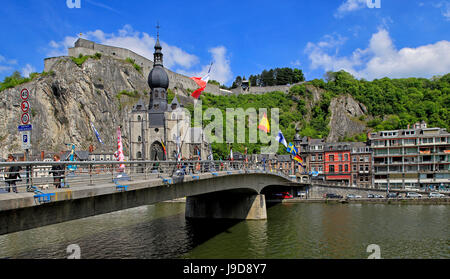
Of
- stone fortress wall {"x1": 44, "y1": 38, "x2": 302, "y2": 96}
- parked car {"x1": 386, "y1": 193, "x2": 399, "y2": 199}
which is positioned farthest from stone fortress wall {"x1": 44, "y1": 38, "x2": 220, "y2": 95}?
parked car {"x1": 386, "y1": 193, "x2": 399, "y2": 199}

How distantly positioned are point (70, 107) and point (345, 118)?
277 ft

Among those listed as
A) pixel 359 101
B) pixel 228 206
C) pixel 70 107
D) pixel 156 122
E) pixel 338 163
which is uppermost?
pixel 359 101

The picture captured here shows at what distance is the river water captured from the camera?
24531mm

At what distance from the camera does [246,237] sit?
98.9 ft

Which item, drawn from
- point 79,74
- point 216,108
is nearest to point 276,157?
point 216,108

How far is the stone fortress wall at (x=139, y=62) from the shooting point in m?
110

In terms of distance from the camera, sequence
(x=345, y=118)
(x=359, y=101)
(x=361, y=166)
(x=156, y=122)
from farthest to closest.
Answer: (x=359, y=101), (x=345, y=118), (x=156, y=122), (x=361, y=166)

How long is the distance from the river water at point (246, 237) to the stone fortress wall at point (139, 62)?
83294 mm

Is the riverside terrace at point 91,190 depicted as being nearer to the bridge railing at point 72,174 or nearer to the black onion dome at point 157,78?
the bridge railing at point 72,174

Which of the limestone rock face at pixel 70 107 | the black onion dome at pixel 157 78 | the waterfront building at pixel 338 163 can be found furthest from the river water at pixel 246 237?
the limestone rock face at pixel 70 107

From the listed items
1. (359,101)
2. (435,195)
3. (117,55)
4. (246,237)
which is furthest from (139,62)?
(246,237)

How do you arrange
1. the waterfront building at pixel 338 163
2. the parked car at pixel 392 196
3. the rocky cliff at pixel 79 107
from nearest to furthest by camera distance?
the parked car at pixel 392 196, the waterfront building at pixel 338 163, the rocky cliff at pixel 79 107

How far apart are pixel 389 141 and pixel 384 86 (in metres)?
72.9

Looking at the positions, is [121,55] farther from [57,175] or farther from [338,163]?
[57,175]
